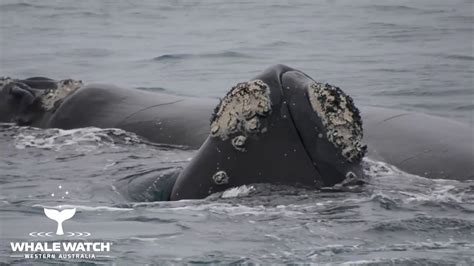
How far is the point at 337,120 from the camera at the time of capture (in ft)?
26.8

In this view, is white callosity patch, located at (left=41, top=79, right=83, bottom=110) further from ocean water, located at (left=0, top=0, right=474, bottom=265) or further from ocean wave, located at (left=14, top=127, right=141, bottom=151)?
ocean wave, located at (left=14, top=127, right=141, bottom=151)

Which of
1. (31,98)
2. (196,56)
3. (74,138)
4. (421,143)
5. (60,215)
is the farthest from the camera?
(196,56)

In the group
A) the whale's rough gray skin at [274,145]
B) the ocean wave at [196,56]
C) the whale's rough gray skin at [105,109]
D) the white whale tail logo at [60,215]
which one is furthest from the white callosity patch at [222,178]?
the ocean wave at [196,56]

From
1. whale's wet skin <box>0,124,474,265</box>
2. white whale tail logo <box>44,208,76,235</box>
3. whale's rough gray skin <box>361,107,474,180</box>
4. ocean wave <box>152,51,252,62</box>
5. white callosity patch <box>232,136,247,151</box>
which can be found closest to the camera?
whale's wet skin <box>0,124,474,265</box>

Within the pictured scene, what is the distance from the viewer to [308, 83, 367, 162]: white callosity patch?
816cm

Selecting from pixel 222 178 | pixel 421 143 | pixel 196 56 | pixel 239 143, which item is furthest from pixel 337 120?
pixel 196 56

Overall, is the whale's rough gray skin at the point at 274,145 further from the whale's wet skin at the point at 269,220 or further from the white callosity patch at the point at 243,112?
the whale's wet skin at the point at 269,220

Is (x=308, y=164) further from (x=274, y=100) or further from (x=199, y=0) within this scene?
(x=199, y=0)

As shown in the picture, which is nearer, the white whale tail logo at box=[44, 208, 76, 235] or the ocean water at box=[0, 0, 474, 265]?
the ocean water at box=[0, 0, 474, 265]

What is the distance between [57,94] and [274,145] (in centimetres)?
480

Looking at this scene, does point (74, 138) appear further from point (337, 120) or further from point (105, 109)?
point (337, 120)

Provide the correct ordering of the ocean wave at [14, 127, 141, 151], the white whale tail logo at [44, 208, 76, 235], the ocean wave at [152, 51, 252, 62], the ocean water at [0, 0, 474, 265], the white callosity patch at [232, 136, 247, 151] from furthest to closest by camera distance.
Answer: the ocean wave at [152, 51, 252, 62] < the ocean wave at [14, 127, 141, 151] < the white callosity patch at [232, 136, 247, 151] < the white whale tail logo at [44, 208, 76, 235] < the ocean water at [0, 0, 474, 265]

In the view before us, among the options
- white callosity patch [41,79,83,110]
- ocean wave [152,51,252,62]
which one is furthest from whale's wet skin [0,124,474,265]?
ocean wave [152,51,252,62]

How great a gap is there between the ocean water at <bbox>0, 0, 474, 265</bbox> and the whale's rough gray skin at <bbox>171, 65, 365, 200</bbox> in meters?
0.13
